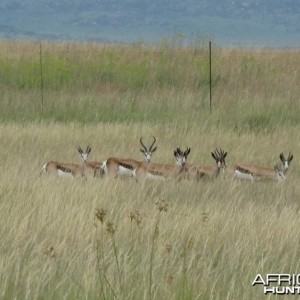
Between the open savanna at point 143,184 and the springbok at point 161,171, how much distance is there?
58 cm

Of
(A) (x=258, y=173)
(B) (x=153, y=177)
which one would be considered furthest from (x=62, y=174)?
(A) (x=258, y=173)

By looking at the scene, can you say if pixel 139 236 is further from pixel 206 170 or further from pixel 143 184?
pixel 206 170

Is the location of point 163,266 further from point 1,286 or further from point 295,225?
point 295,225

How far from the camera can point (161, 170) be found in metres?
12.3

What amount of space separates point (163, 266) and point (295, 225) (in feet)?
5.83

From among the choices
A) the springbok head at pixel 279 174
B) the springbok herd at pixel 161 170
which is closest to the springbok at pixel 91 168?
the springbok herd at pixel 161 170

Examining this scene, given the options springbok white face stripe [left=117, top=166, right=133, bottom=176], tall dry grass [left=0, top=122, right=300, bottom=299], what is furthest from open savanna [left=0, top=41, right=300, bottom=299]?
springbok white face stripe [left=117, top=166, right=133, bottom=176]

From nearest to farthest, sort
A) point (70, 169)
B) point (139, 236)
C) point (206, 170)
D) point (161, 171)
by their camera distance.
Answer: point (139, 236) < point (70, 169) < point (161, 171) < point (206, 170)

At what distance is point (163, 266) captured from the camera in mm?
6660

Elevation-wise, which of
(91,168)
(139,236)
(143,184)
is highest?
→ (139,236)

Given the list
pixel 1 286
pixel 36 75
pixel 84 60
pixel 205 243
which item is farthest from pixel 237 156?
pixel 84 60

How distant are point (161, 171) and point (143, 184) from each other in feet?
4.60

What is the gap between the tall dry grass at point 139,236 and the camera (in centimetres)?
610

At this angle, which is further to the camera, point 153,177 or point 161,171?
point 161,171
